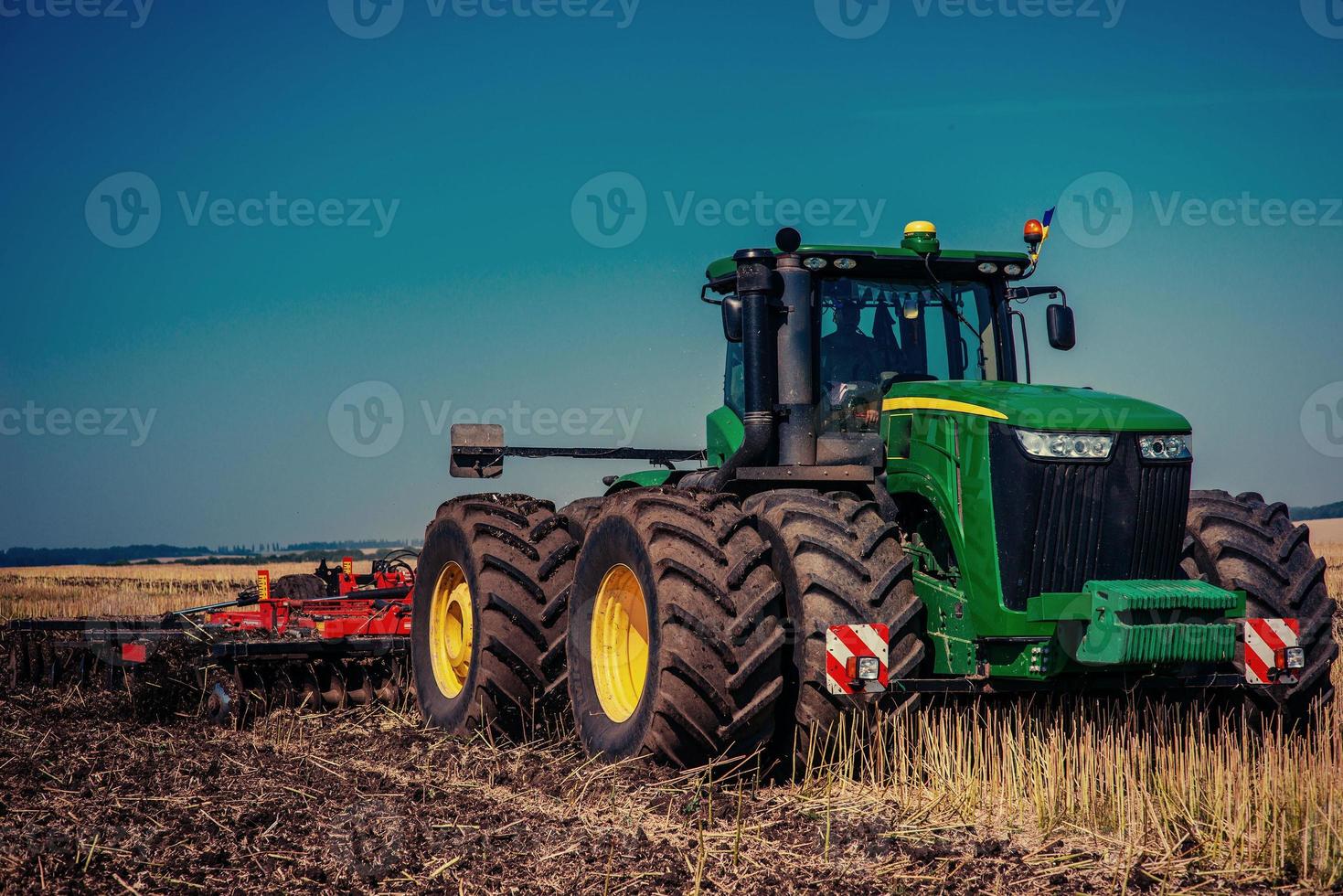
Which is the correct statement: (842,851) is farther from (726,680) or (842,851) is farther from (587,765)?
(587,765)

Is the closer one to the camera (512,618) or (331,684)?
(512,618)

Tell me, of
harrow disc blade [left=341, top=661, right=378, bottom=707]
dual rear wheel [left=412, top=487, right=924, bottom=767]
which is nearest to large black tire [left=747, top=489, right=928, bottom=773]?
dual rear wheel [left=412, top=487, right=924, bottom=767]

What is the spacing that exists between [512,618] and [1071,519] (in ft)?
11.8

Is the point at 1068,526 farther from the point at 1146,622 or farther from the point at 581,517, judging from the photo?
the point at 581,517

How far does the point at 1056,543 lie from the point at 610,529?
2.51 m

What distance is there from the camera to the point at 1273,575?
26.0 ft

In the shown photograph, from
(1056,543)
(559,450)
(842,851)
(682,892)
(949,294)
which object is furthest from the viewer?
(559,450)

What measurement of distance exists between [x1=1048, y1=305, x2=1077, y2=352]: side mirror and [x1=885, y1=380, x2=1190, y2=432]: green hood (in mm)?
951

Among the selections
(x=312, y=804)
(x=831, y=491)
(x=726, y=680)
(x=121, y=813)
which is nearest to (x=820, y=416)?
(x=831, y=491)

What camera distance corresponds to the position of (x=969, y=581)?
7.34 meters

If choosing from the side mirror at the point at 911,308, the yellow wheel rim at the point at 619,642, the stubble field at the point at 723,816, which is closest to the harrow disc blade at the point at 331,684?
the stubble field at the point at 723,816

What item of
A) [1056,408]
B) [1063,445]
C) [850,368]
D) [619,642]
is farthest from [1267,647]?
[619,642]

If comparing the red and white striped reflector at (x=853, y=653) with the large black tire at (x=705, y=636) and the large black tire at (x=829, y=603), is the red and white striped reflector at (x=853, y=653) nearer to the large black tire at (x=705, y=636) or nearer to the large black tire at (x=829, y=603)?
the large black tire at (x=829, y=603)

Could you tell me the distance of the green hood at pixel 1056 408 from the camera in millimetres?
7281
